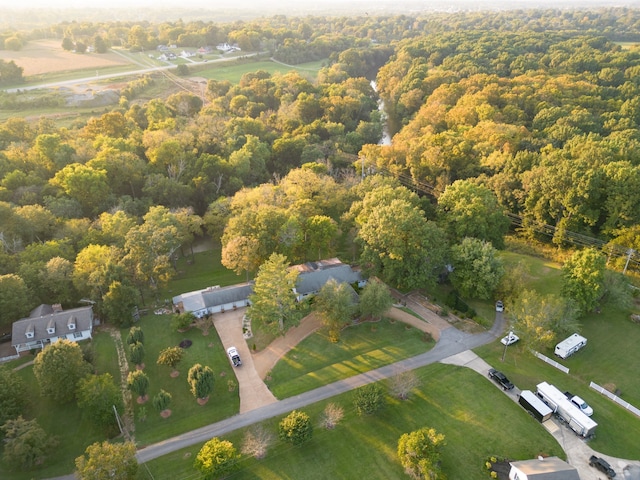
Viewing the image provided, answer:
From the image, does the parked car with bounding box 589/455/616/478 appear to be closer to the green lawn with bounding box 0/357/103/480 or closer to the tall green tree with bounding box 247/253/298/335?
the tall green tree with bounding box 247/253/298/335

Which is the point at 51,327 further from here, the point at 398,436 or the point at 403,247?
the point at 403,247

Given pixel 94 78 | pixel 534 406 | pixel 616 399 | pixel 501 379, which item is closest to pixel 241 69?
pixel 94 78

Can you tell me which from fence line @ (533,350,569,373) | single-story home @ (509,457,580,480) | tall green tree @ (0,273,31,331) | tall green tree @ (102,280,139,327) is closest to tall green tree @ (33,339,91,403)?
tall green tree @ (102,280,139,327)

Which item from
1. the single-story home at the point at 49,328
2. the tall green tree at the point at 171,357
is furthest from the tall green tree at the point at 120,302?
the tall green tree at the point at 171,357

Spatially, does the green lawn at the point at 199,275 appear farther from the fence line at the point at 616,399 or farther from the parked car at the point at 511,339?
the fence line at the point at 616,399

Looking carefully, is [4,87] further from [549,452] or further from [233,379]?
[549,452]

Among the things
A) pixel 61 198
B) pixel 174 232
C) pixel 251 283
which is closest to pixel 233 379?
pixel 251 283
